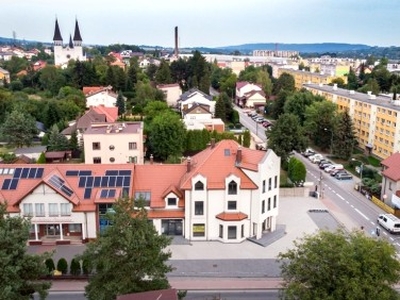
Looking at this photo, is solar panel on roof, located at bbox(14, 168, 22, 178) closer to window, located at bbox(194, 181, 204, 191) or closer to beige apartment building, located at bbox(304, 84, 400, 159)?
window, located at bbox(194, 181, 204, 191)

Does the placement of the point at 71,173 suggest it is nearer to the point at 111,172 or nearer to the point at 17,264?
the point at 111,172

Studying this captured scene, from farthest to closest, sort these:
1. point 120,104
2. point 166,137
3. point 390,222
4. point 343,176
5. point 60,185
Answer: point 120,104 < point 166,137 < point 343,176 < point 390,222 < point 60,185

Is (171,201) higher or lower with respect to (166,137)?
lower

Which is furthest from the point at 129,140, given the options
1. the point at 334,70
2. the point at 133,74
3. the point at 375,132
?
the point at 334,70

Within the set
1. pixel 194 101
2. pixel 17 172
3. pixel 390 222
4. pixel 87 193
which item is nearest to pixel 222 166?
pixel 87 193

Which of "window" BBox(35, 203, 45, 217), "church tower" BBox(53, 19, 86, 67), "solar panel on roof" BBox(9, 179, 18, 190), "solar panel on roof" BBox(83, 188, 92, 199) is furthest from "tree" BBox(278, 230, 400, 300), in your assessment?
"church tower" BBox(53, 19, 86, 67)

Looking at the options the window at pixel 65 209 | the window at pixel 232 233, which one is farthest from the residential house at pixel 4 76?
the window at pixel 232 233

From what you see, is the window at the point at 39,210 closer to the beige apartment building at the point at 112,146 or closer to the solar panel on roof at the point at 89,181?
the solar panel on roof at the point at 89,181
